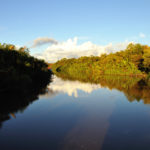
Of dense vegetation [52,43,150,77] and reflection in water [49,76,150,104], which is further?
dense vegetation [52,43,150,77]

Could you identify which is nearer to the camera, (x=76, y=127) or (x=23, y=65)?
(x=76, y=127)

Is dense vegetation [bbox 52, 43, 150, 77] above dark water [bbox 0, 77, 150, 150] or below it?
above

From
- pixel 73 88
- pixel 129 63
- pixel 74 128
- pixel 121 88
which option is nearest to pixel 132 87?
pixel 121 88

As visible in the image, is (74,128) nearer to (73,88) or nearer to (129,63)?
(73,88)

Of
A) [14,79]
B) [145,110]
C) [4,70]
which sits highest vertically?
[4,70]

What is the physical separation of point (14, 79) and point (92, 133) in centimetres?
2553

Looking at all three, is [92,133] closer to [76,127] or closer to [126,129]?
[76,127]

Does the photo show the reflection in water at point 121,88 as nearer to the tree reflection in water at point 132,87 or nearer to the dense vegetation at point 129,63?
the tree reflection in water at point 132,87

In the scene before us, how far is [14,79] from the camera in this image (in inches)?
1303

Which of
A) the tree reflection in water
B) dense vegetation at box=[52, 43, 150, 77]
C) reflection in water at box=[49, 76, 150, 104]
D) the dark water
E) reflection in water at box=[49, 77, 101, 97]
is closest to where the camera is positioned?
the dark water

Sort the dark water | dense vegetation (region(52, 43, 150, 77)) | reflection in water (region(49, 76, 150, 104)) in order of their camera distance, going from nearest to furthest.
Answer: the dark water < reflection in water (region(49, 76, 150, 104)) < dense vegetation (region(52, 43, 150, 77))

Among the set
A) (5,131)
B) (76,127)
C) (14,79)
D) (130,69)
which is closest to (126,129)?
(76,127)

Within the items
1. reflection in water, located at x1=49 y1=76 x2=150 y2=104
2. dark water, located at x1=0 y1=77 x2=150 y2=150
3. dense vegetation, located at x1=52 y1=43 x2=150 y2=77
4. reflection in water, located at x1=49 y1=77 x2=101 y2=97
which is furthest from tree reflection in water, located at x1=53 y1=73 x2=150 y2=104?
dense vegetation, located at x1=52 y1=43 x2=150 y2=77

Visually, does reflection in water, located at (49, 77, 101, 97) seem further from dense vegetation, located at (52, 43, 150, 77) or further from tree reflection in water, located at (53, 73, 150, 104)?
dense vegetation, located at (52, 43, 150, 77)
